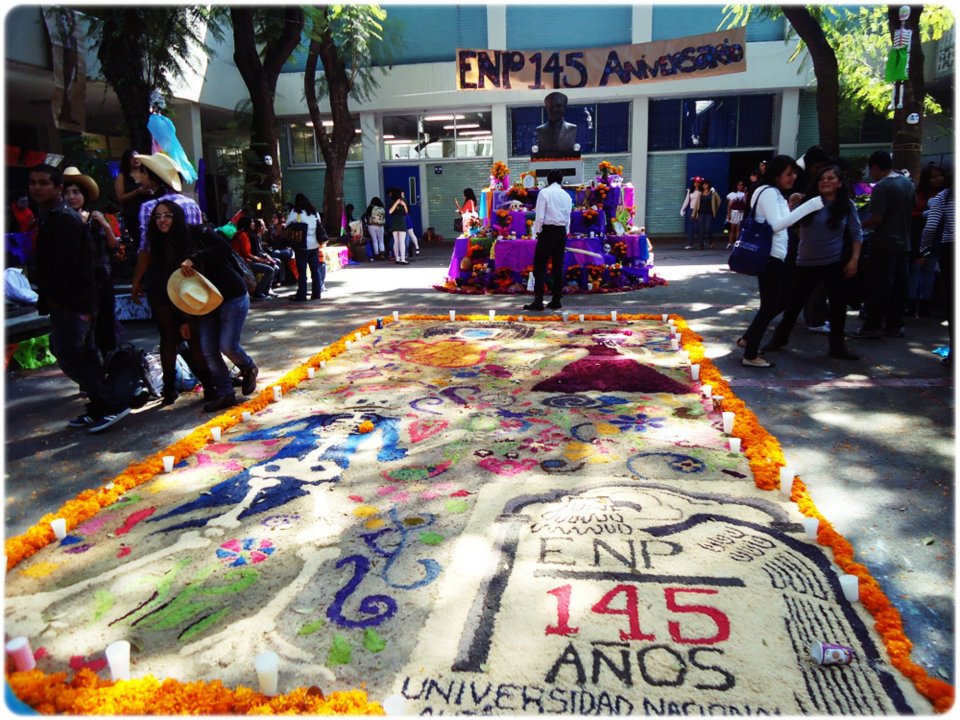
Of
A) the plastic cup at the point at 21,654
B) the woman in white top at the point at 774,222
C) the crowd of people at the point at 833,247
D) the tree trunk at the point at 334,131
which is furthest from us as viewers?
the tree trunk at the point at 334,131

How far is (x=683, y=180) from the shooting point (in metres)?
21.6

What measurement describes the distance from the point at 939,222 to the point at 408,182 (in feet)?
60.5

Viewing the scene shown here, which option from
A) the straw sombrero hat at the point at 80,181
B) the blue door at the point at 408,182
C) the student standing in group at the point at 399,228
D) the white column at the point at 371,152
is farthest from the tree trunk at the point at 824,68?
the white column at the point at 371,152

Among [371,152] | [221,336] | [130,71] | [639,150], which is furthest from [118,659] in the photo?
[371,152]

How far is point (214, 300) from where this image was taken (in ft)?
16.5

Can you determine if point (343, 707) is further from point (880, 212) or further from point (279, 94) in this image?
point (279, 94)

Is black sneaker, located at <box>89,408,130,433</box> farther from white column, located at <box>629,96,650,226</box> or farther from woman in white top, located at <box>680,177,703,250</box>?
white column, located at <box>629,96,650,226</box>

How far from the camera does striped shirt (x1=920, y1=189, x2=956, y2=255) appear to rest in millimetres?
6516

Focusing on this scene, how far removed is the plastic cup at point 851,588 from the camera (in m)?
2.69

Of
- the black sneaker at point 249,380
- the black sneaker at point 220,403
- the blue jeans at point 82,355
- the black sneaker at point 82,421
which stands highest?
the blue jeans at point 82,355

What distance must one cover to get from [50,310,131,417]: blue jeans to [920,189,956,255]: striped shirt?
7.46 meters

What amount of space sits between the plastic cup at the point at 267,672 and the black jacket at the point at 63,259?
143 inches

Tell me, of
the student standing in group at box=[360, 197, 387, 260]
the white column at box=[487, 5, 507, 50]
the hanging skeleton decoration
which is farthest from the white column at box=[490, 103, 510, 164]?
the hanging skeleton decoration

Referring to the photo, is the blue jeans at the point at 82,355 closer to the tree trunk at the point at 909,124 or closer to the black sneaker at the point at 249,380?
the black sneaker at the point at 249,380
